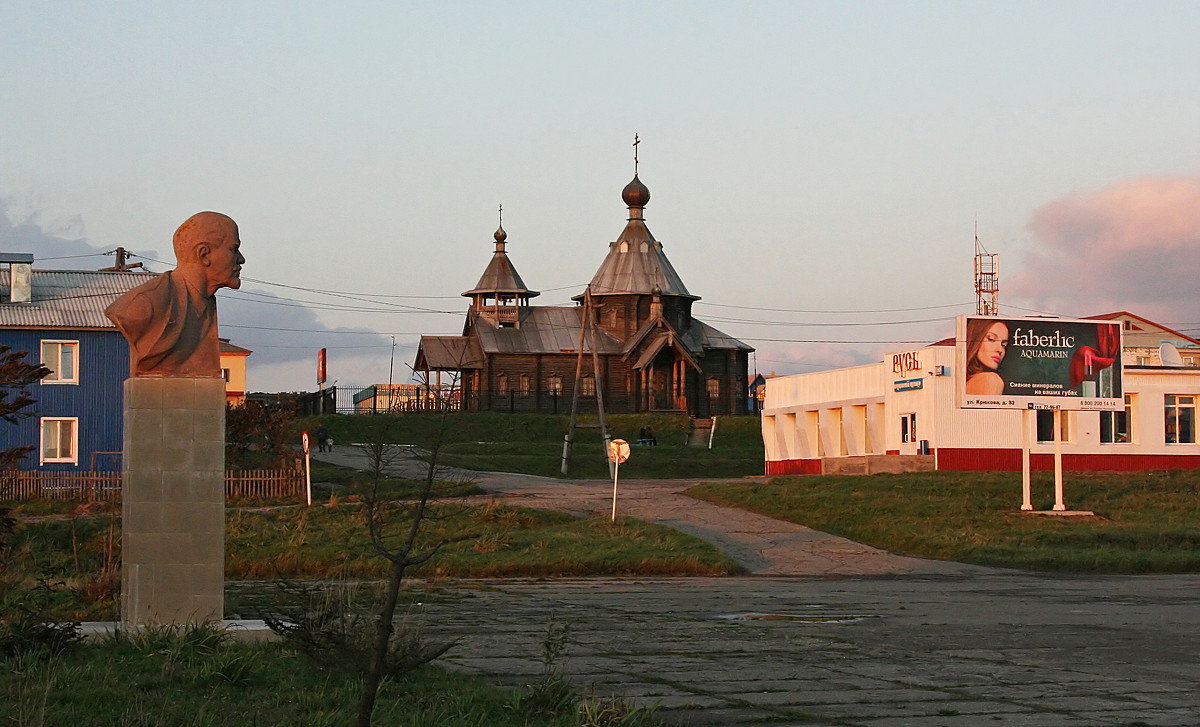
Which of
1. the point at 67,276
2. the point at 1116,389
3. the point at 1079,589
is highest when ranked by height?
the point at 67,276

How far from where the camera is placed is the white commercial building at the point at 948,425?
153ft

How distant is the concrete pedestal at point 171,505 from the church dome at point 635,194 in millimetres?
69281

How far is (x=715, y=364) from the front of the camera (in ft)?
263

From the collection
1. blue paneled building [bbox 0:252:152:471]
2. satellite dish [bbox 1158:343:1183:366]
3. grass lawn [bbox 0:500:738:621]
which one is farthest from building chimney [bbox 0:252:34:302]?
satellite dish [bbox 1158:343:1183:366]

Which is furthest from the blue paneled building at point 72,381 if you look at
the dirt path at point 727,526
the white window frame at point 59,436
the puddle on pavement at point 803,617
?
the puddle on pavement at point 803,617

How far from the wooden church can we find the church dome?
0.19 feet

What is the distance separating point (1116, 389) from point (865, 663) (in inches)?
1115

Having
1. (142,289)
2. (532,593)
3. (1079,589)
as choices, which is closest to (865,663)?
(142,289)

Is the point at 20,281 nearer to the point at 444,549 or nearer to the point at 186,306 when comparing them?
the point at 444,549

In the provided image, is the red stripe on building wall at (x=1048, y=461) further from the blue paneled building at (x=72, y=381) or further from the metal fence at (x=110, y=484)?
the blue paneled building at (x=72, y=381)

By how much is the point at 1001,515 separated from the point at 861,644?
72.5 feet

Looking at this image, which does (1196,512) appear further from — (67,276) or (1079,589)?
(67,276)

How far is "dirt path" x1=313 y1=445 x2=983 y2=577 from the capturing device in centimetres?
2878

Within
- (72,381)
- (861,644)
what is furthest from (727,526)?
(72,381)
